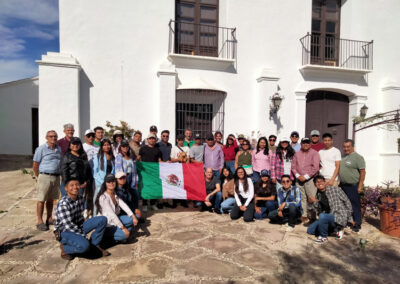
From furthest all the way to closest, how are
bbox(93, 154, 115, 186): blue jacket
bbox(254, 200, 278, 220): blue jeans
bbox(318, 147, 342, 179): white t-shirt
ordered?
1. bbox(254, 200, 278, 220): blue jeans
2. bbox(318, 147, 342, 179): white t-shirt
3. bbox(93, 154, 115, 186): blue jacket

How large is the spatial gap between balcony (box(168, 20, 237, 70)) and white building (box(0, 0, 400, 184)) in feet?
0.11

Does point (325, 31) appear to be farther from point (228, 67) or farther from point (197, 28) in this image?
point (197, 28)

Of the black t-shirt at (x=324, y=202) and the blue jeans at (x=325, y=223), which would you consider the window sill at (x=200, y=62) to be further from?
the blue jeans at (x=325, y=223)

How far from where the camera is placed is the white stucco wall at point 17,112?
40.7ft

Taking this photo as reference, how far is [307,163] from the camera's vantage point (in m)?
5.09

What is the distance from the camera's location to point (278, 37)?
28.7ft

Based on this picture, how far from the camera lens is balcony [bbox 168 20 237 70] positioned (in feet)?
26.7

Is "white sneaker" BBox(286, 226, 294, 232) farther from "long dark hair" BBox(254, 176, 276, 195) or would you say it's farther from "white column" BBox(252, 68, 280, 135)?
"white column" BBox(252, 68, 280, 135)

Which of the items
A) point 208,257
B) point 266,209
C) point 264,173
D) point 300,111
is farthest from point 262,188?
point 300,111

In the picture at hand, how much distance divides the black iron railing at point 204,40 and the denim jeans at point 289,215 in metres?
5.31

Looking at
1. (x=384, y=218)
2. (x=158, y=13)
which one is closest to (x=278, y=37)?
(x=158, y=13)

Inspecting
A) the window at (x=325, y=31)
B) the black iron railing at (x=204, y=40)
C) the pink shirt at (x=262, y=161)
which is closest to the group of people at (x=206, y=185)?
the pink shirt at (x=262, y=161)

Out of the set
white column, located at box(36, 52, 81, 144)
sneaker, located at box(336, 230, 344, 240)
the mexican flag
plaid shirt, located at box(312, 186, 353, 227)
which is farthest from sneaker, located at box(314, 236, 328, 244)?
white column, located at box(36, 52, 81, 144)

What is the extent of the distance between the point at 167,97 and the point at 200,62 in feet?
5.14
